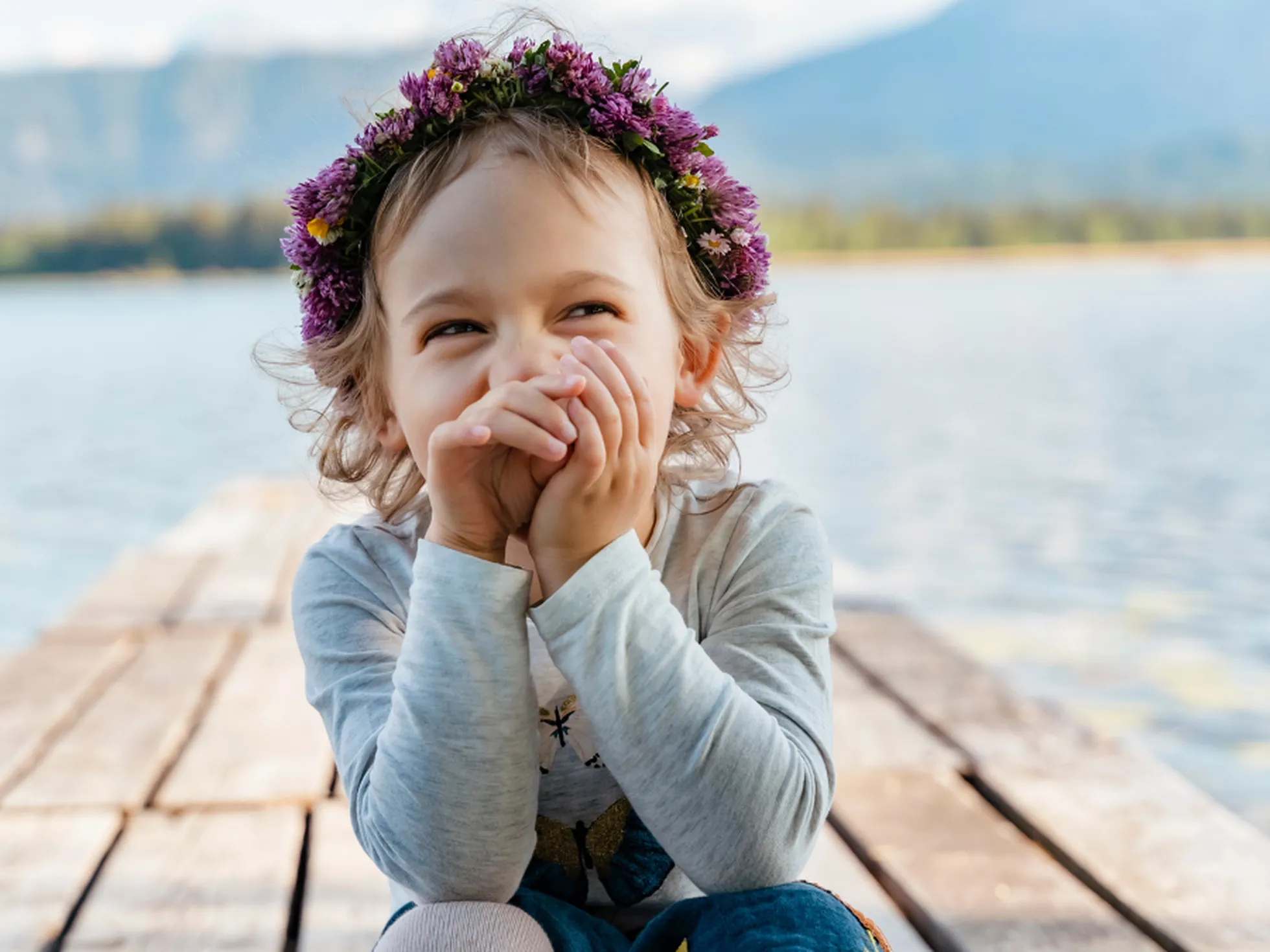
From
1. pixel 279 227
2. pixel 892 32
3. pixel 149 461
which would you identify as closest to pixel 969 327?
pixel 149 461

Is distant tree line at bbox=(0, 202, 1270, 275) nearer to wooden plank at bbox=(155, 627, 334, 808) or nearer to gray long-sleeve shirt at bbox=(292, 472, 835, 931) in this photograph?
wooden plank at bbox=(155, 627, 334, 808)

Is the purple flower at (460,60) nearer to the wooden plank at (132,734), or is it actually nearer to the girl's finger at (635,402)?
the girl's finger at (635,402)

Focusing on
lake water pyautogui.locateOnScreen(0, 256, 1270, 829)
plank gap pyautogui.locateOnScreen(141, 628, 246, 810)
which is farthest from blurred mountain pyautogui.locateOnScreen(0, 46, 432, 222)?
plank gap pyautogui.locateOnScreen(141, 628, 246, 810)

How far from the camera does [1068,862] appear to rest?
1.59 meters

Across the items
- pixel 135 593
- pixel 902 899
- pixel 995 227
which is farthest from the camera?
pixel 995 227

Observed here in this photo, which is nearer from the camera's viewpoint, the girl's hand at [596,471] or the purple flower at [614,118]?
the girl's hand at [596,471]

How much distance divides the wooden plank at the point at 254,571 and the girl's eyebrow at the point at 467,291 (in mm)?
1957

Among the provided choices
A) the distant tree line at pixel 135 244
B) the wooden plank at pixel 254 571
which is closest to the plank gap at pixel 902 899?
the wooden plank at pixel 254 571

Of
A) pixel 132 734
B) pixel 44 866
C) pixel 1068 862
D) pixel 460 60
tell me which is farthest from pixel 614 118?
pixel 132 734

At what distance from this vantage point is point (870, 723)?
2107mm

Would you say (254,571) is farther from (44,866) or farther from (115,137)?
(115,137)

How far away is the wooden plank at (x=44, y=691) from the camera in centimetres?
205

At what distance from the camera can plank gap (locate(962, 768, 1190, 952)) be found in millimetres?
1395

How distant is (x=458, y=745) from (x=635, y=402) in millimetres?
287
